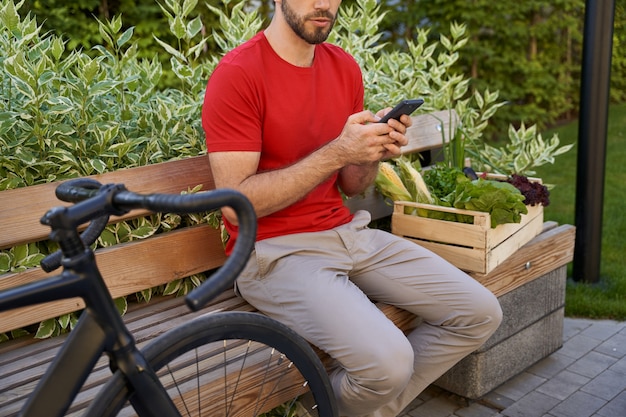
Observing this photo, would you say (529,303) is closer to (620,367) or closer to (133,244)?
(620,367)

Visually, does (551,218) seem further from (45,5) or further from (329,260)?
(45,5)

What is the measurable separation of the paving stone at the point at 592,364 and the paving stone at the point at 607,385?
39 mm

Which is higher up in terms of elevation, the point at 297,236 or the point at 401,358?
the point at 297,236

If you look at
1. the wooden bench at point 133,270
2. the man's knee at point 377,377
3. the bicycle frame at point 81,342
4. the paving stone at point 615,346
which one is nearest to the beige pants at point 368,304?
the man's knee at point 377,377

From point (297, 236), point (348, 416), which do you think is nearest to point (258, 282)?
point (297, 236)

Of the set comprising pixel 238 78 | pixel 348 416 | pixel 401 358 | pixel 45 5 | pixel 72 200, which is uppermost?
pixel 45 5

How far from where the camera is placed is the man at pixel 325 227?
2119mm

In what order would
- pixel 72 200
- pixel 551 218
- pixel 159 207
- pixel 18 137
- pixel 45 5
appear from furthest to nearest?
A: pixel 45 5
pixel 551 218
pixel 18 137
pixel 72 200
pixel 159 207

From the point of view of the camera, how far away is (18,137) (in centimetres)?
241

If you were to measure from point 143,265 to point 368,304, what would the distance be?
2.50 ft

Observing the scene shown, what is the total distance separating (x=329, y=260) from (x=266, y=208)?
282 mm

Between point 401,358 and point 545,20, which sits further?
point 545,20

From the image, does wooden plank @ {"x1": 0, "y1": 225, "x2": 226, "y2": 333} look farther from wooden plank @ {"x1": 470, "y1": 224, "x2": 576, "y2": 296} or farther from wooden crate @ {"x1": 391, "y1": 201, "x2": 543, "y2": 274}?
wooden plank @ {"x1": 470, "y1": 224, "x2": 576, "y2": 296}

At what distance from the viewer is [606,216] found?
506 centimetres
